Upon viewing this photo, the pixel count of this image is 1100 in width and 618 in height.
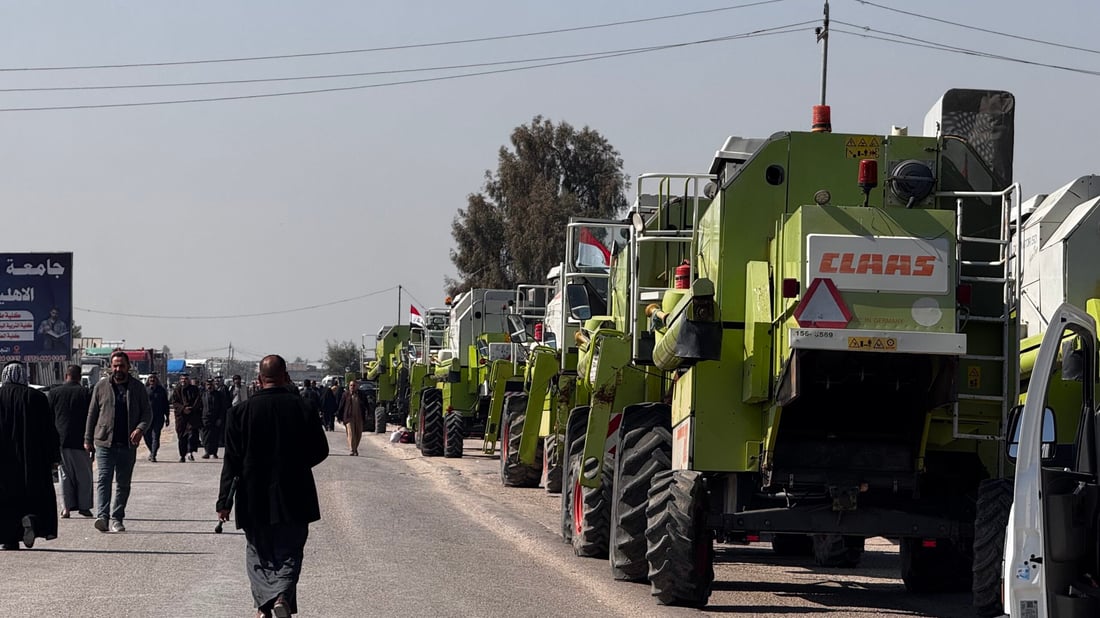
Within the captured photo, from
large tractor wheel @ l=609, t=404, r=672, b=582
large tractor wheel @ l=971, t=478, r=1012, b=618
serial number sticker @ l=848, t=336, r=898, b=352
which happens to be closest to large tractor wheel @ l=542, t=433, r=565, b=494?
large tractor wheel @ l=609, t=404, r=672, b=582

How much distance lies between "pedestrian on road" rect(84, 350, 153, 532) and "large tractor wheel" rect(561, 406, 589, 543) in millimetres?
4481

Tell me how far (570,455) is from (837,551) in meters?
2.95

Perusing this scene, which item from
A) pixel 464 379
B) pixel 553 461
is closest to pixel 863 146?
pixel 553 461

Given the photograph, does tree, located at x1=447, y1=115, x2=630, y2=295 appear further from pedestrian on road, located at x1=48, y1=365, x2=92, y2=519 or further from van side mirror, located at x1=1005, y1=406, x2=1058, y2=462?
van side mirror, located at x1=1005, y1=406, x2=1058, y2=462

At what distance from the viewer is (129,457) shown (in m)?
16.3

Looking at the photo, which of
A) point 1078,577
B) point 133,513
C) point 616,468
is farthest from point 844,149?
point 133,513

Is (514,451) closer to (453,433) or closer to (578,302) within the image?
(578,302)

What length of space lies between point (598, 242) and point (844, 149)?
767cm

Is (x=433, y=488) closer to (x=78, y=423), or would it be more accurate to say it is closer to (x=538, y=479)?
(x=538, y=479)

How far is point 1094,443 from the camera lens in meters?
6.88

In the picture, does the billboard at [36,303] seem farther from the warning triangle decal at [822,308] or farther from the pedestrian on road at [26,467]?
the warning triangle decal at [822,308]

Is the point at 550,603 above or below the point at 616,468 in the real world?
below

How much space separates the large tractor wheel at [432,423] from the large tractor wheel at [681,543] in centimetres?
2294

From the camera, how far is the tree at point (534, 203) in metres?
62.4
